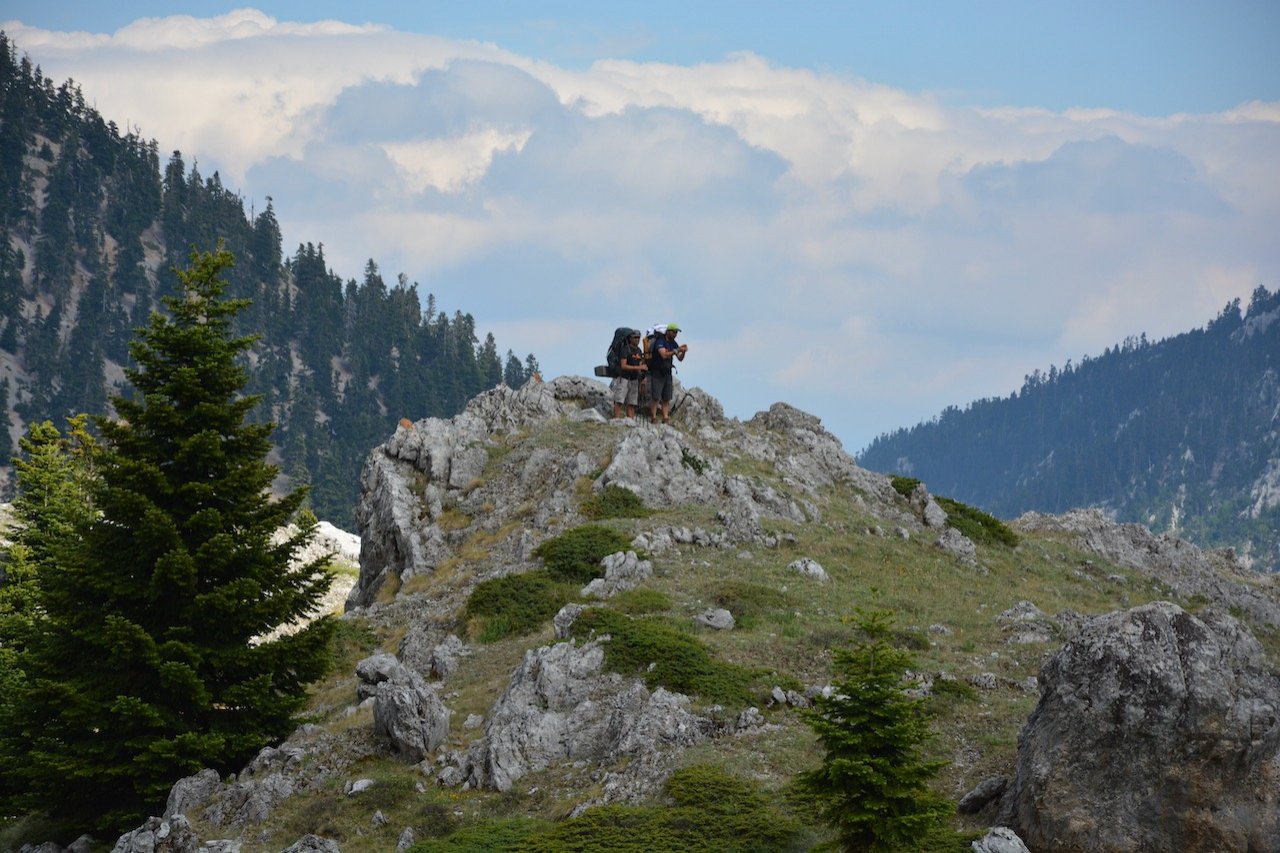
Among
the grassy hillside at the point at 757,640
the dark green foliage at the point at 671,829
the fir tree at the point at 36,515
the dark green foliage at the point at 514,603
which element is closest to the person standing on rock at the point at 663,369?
the grassy hillside at the point at 757,640

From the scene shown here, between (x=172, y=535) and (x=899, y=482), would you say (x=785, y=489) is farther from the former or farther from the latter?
(x=172, y=535)

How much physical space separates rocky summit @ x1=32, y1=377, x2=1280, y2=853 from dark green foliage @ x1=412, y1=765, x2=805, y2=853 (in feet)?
0.52

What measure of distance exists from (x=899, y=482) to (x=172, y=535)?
32.7 meters

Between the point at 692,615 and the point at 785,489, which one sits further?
the point at 785,489

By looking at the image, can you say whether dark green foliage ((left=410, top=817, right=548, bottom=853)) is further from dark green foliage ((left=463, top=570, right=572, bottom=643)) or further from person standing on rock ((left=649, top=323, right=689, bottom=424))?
person standing on rock ((left=649, top=323, right=689, bottom=424))

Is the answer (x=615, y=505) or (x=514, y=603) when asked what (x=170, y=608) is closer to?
(x=514, y=603)

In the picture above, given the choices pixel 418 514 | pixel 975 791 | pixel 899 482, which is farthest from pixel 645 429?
pixel 975 791

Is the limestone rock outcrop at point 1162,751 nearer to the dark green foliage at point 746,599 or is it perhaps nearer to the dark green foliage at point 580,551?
the dark green foliage at point 746,599

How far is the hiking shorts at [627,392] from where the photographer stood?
53406mm

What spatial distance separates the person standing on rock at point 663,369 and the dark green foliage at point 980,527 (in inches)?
491

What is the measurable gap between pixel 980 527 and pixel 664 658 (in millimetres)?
26251

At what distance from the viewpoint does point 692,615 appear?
3095cm

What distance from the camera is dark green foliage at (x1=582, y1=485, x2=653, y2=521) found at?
41.2 m

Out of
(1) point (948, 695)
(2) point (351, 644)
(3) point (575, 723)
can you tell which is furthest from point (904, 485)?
(3) point (575, 723)
